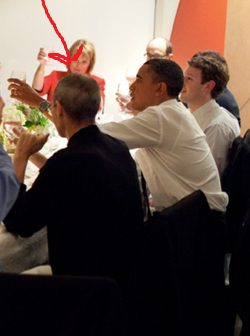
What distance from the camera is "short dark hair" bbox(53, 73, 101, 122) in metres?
1.30

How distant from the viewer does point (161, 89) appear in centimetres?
176

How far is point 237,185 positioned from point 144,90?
25.5 inches

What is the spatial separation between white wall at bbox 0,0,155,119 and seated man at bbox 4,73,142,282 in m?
A: 3.85

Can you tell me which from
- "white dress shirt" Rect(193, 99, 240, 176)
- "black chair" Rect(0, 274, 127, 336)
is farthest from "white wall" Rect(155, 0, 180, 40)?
"black chair" Rect(0, 274, 127, 336)

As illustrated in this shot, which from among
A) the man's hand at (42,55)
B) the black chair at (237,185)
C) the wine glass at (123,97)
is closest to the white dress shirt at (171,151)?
the black chair at (237,185)

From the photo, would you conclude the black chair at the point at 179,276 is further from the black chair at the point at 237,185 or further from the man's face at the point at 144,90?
the man's face at the point at 144,90

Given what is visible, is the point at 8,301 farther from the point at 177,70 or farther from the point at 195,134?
the point at 177,70

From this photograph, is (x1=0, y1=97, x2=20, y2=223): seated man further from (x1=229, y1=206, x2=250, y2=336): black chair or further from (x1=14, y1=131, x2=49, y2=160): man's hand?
(x1=229, y1=206, x2=250, y2=336): black chair

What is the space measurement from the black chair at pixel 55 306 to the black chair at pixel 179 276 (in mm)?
400

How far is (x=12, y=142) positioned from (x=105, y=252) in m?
1.06

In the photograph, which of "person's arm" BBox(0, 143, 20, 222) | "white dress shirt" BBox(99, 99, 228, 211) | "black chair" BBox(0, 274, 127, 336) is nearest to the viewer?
"black chair" BBox(0, 274, 127, 336)

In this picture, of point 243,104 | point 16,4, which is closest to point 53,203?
point 243,104

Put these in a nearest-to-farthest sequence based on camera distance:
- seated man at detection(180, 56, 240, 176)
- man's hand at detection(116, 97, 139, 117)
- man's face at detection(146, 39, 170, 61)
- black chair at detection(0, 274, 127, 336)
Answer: black chair at detection(0, 274, 127, 336) → seated man at detection(180, 56, 240, 176) → man's hand at detection(116, 97, 139, 117) → man's face at detection(146, 39, 170, 61)

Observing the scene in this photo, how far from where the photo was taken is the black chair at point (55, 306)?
504mm
